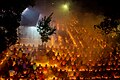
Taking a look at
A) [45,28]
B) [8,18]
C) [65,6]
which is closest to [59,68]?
[45,28]

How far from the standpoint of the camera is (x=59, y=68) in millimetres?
19266

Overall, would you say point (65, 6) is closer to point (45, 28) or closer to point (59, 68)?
point (45, 28)

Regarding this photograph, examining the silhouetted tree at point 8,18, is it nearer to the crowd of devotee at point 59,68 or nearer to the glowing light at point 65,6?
the crowd of devotee at point 59,68

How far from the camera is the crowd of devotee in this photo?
17125mm

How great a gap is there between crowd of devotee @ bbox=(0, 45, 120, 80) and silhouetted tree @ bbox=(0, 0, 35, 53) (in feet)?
17.6

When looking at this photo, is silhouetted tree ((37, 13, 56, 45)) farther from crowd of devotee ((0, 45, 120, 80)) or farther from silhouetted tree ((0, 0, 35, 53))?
silhouetted tree ((0, 0, 35, 53))

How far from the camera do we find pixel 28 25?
1118 inches

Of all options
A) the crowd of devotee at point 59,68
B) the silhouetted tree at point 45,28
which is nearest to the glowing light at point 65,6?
the silhouetted tree at point 45,28

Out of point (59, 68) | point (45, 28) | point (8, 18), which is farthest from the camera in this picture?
point (45, 28)

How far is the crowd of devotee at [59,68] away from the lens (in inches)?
674

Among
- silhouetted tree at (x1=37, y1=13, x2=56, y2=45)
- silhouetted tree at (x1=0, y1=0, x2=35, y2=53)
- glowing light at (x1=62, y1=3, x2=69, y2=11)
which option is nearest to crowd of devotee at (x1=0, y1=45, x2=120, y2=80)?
silhouetted tree at (x1=37, y1=13, x2=56, y2=45)

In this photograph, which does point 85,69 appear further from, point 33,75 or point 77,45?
Answer: point 77,45

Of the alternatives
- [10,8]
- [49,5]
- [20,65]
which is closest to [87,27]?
[49,5]

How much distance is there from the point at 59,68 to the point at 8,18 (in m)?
8.58
